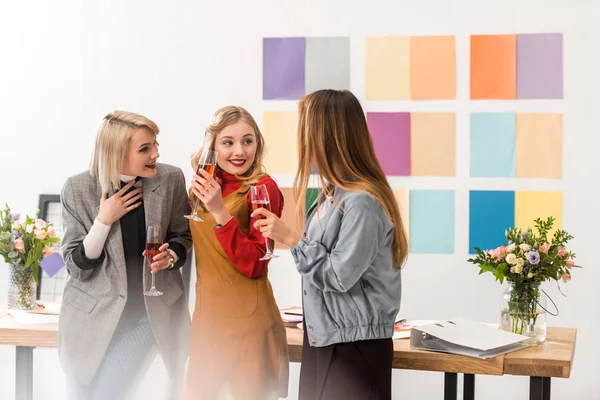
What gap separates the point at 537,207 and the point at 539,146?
1.03ft

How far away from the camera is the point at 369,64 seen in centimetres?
398

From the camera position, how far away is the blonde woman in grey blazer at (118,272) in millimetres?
2422

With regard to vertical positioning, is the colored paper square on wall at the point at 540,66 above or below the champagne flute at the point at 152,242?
above

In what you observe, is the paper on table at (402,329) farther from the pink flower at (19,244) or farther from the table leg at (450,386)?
the pink flower at (19,244)

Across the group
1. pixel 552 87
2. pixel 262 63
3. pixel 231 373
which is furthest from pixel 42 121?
pixel 552 87

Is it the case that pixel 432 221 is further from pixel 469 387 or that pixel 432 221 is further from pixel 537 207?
pixel 469 387

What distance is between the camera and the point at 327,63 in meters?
4.02

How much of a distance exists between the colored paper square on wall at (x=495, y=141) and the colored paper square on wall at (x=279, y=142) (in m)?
0.97

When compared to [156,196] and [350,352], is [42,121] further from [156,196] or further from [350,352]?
[350,352]

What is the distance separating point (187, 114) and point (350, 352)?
2.32 metres

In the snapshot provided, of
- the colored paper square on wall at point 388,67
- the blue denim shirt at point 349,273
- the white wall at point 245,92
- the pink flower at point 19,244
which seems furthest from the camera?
the colored paper square on wall at point 388,67

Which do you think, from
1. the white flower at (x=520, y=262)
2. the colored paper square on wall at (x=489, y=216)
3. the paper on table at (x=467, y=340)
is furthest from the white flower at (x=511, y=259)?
the colored paper square on wall at (x=489, y=216)

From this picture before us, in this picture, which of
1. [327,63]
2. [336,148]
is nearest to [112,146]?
[336,148]

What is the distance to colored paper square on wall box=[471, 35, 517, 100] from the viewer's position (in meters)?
3.90
